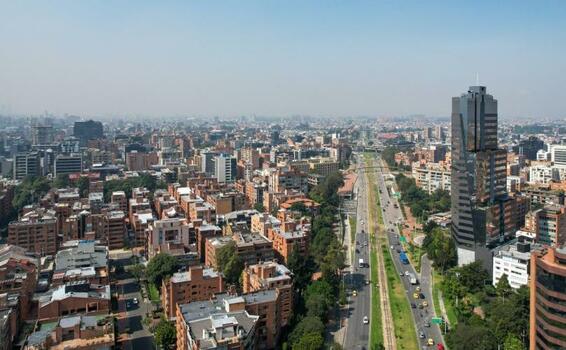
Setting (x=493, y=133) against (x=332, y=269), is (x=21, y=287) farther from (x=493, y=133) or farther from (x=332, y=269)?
(x=493, y=133)

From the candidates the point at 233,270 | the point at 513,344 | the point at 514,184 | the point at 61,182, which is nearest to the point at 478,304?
the point at 513,344

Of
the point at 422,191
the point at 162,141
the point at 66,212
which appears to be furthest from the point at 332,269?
the point at 162,141

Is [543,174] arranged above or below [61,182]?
above

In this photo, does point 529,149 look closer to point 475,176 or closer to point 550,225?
point 550,225

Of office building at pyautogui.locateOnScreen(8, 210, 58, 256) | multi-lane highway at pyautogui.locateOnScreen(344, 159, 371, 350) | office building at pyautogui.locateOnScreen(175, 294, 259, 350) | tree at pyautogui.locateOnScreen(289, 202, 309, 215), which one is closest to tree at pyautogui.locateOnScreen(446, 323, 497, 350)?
multi-lane highway at pyautogui.locateOnScreen(344, 159, 371, 350)

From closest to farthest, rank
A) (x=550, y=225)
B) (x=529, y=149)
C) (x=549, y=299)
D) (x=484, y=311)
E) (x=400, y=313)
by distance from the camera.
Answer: (x=549, y=299) < (x=484, y=311) < (x=400, y=313) < (x=550, y=225) < (x=529, y=149)
